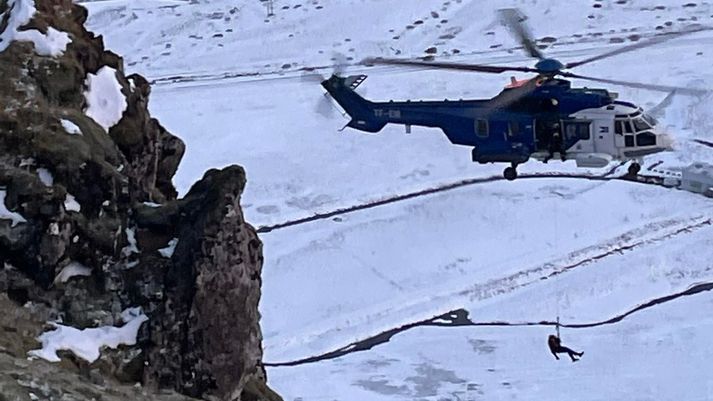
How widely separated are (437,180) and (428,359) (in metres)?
10.1

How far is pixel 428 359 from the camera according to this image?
25.9m

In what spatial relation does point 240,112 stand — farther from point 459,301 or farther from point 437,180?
point 459,301

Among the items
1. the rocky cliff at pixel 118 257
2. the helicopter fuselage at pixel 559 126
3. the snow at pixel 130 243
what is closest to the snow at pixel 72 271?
the rocky cliff at pixel 118 257

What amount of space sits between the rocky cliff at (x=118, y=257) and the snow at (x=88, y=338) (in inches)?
2.2

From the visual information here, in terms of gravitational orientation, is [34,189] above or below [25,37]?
below

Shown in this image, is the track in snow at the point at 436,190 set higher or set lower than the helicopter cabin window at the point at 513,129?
lower

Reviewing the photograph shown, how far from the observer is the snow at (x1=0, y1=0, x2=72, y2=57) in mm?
15547

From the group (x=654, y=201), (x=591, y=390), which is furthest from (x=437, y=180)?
(x=591, y=390)

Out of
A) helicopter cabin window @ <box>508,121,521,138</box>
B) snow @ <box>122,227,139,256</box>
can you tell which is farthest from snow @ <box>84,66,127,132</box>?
helicopter cabin window @ <box>508,121,521,138</box>

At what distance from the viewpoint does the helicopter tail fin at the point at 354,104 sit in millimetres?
25453

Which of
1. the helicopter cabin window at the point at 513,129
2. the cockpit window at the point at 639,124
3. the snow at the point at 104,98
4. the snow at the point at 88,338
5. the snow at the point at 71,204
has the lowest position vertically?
the cockpit window at the point at 639,124

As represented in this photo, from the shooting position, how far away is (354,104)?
84.7ft

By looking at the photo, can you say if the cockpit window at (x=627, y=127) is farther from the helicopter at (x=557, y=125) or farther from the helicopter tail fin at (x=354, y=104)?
the helicopter tail fin at (x=354, y=104)

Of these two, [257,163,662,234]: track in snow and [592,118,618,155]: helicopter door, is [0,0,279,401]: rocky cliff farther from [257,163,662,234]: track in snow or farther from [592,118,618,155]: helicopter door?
[257,163,662,234]: track in snow
